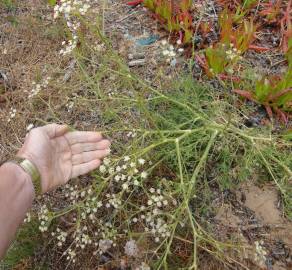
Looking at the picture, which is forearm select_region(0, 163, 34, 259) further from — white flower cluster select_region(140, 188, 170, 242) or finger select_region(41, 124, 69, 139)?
white flower cluster select_region(140, 188, 170, 242)

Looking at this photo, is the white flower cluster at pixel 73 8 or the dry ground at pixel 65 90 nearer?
the white flower cluster at pixel 73 8

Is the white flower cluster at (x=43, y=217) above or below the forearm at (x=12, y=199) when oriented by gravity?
below

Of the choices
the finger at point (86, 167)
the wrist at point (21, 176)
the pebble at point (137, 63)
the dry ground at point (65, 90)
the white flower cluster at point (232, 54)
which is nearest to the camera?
the wrist at point (21, 176)

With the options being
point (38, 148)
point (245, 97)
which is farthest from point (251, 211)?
point (38, 148)

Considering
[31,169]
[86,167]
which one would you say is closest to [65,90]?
[86,167]

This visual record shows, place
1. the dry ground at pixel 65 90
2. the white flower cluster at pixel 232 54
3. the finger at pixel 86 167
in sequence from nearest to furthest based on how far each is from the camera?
the white flower cluster at pixel 232 54, the finger at pixel 86 167, the dry ground at pixel 65 90

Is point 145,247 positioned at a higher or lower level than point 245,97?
lower

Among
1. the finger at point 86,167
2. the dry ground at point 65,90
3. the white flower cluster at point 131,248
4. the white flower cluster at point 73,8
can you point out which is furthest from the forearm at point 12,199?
the white flower cluster at point 73,8

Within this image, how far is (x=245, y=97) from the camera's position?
312 centimetres

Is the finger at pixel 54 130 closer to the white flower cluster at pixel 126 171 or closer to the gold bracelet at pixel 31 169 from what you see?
the gold bracelet at pixel 31 169

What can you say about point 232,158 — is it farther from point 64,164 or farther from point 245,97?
point 64,164

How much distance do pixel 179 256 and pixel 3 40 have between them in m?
2.67

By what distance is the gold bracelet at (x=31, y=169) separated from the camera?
2.34 m

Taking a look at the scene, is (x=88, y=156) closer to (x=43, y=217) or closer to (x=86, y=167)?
(x=86, y=167)
